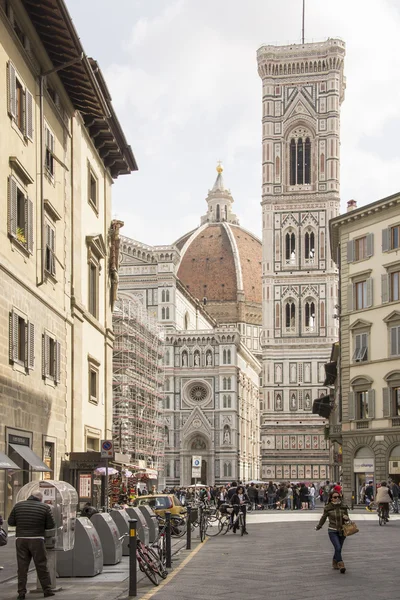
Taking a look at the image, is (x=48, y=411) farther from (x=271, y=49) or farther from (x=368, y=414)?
(x=271, y=49)

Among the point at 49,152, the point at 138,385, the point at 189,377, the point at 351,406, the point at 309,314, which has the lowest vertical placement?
the point at 351,406

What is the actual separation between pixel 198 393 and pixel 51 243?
9645 cm

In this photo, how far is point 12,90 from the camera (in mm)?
23359

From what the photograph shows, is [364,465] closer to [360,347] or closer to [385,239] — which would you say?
[360,347]

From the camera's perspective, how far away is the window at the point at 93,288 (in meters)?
33.6

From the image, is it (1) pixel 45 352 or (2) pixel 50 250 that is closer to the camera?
(1) pixel 45 352

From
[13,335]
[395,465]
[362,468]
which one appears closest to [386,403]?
[395,465]

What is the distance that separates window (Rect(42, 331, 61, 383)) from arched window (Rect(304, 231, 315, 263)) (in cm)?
8584

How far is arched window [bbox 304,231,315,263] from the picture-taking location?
370ft

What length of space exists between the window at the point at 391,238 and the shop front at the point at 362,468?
10172 mm

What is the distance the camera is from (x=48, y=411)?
89.1 ft

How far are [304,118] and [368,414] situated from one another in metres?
67.3

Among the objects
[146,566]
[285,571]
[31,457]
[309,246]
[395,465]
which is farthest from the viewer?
[309,246]

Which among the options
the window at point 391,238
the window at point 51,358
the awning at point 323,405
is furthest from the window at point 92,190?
the awning at point 323,405
